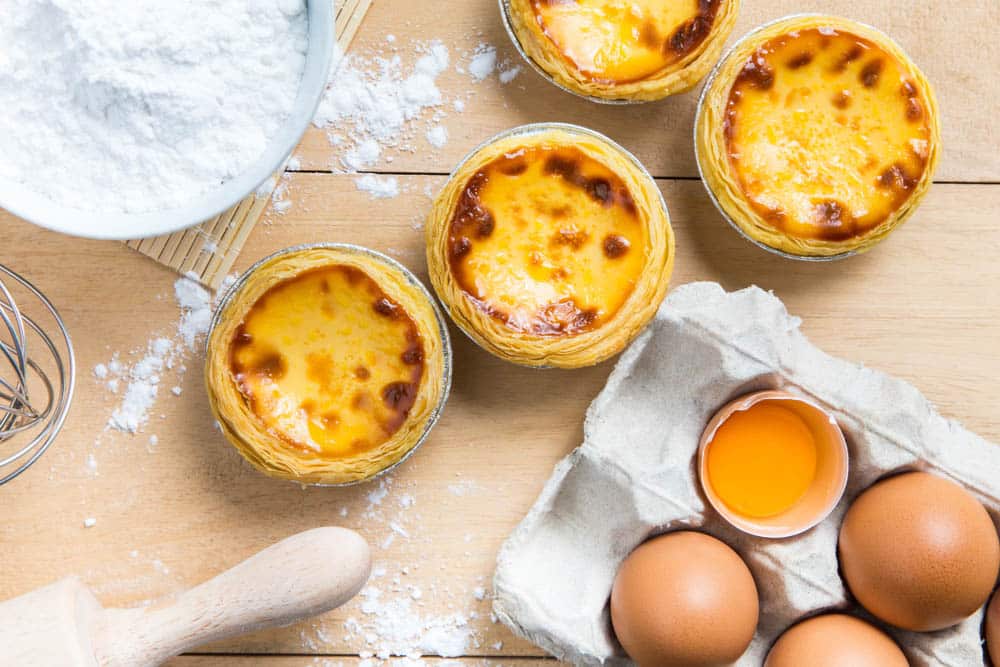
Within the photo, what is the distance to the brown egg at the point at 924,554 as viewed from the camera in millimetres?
790

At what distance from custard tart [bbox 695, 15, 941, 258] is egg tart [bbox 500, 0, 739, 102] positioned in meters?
0.04

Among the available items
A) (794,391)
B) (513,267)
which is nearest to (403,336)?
(513,267)

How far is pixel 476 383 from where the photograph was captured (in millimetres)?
968


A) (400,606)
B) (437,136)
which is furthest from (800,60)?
(400,606)

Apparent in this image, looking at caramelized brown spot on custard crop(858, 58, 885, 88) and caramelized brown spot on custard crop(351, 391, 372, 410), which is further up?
caramelized brown spot on custard crop(858, 58, 885, 88)

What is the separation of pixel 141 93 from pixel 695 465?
63cm

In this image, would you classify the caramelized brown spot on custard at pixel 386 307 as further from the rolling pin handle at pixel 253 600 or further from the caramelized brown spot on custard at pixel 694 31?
the caramelized brown spot on custard at pixel 694 31

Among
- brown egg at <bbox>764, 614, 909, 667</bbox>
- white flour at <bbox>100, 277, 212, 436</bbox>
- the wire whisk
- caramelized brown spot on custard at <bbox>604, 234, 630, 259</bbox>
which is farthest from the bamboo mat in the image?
brown egg at <bbox>764, 614, 909, 667</bbox>

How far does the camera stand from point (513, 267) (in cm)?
89

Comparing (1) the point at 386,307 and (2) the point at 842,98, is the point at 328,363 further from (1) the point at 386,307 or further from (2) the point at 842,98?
(2) the point at 842,98

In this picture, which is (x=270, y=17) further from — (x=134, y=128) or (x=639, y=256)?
(x=639, y=256)

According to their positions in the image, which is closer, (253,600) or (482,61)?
(253,600)

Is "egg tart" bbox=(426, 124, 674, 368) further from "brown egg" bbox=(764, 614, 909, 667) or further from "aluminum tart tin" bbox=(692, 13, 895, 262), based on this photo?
"brown egg" bbox=(764, 614, 909, 667)

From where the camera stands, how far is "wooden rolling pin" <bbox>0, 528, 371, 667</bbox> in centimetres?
81
